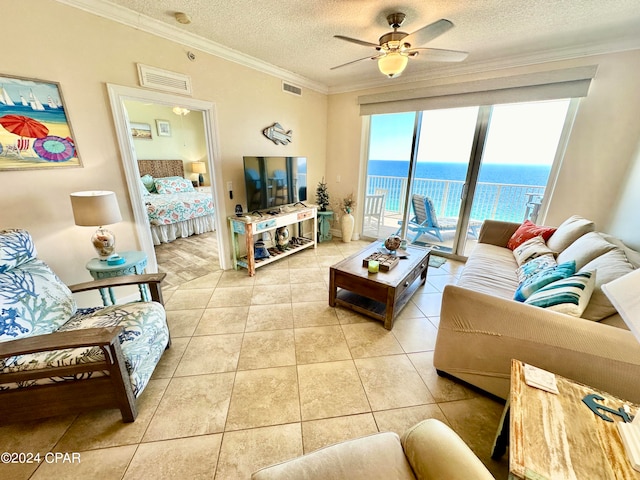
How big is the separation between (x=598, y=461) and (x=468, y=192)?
321 cm

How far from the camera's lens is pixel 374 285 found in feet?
7.29

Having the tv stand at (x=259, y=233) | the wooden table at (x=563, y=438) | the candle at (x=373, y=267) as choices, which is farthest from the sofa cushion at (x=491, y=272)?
the tv stand at (x=259, y=233)

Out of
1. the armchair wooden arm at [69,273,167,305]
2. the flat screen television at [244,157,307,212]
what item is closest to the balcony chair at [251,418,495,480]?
the armchair wooden arm at [69,273,167,305]

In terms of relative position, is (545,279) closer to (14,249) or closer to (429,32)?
(429,32)

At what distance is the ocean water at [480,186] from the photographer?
3.57m

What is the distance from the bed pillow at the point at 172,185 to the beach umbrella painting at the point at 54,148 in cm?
306

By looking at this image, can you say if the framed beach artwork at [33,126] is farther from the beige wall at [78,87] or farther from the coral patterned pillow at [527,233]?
the coral patterned pillow at [527,233]

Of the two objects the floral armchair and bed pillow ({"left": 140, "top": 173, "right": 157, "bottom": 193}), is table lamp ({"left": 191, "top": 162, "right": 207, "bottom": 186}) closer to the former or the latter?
bed pillow ({"left": 140, "top": 173, "right": 157, "bottom": 193})

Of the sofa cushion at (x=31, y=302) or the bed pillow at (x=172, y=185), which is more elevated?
the bed pillow at (x=172, y=185)

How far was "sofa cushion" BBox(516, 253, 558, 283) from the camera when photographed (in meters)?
2.01

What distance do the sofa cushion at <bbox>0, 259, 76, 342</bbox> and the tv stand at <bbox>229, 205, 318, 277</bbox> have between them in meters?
1.66

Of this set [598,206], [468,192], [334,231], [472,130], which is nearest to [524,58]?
[472,130]

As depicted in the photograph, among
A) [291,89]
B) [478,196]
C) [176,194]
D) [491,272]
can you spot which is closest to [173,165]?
[176,194]

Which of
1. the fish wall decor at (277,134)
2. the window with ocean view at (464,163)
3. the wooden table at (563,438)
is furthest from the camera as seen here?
the fish wall decor at (277,134)
